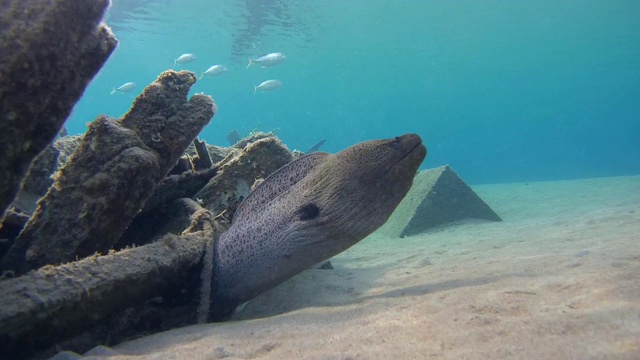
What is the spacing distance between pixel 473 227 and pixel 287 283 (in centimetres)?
645

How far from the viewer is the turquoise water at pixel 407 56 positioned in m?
33.6

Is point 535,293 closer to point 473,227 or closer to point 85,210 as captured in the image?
point 85,210

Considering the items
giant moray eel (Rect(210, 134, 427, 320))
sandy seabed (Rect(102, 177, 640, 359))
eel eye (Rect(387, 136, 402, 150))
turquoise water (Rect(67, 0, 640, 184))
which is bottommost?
sandy seabed (Rect(102, 177, 640, 359))

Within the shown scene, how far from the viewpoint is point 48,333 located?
2.33 metres

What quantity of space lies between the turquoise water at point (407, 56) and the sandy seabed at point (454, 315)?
4879mm

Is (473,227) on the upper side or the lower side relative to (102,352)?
upper

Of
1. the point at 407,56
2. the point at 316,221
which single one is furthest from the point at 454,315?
the point at 407,56

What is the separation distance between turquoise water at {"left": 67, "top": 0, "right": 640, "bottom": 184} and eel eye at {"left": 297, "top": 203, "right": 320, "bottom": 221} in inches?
172

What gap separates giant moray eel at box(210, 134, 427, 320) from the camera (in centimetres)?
355

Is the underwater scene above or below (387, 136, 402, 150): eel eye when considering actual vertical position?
below

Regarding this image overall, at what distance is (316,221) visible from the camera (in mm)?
3551

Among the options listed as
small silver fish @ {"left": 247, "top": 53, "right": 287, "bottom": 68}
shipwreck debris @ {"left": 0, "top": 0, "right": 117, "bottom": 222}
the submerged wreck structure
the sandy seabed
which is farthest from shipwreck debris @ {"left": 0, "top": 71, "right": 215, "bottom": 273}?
small silver fish @ {"left": 247, "top": 53, "right": 287, "bottom": 68}

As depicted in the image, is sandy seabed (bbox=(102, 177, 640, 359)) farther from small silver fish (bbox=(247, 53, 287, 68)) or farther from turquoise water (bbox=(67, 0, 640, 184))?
small silver fish (bbox=(247, 53, 287, 68))

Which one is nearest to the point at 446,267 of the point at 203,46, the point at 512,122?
the point at 203,46
